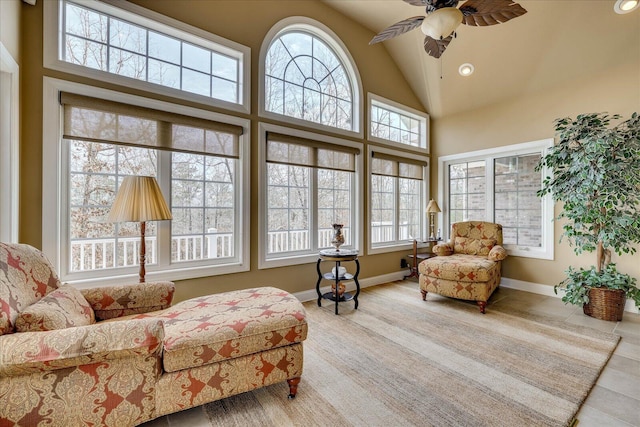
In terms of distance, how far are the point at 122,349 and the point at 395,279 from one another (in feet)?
13.0

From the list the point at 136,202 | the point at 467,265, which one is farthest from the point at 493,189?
the point at 136,202

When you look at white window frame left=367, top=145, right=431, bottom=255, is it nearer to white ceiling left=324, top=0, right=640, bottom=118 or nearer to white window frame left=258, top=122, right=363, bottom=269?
white window frame left=258, top=122, right=363, bottom=269

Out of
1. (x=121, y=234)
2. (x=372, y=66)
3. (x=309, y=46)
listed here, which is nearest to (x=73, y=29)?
(x=121, y=234)

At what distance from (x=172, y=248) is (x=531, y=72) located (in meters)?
4.90

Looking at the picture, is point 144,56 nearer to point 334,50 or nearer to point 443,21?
point 334,50

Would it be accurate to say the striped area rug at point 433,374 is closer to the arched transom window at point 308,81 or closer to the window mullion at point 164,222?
the window mullion at point 164,222

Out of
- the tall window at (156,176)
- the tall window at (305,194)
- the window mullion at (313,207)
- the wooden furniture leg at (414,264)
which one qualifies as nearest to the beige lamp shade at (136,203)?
the tall window at (156,176)

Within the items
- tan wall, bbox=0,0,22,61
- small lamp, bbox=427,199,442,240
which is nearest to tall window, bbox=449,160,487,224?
small lamp, bbox=427,199,442,240

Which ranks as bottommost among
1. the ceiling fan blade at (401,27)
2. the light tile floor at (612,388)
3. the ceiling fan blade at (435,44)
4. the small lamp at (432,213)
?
the light tile floor at (612,388)

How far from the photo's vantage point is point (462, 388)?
6.05ft

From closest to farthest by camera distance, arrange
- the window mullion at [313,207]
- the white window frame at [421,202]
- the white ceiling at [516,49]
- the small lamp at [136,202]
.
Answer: the small lamp at [136,202], the white ceiling at [516,49], the window mullion at [313,207], the white window frame at [421,202]

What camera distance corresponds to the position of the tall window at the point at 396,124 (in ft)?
14.6

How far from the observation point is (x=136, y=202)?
204cm

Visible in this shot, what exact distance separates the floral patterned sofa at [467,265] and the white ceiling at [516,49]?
2.04 m
